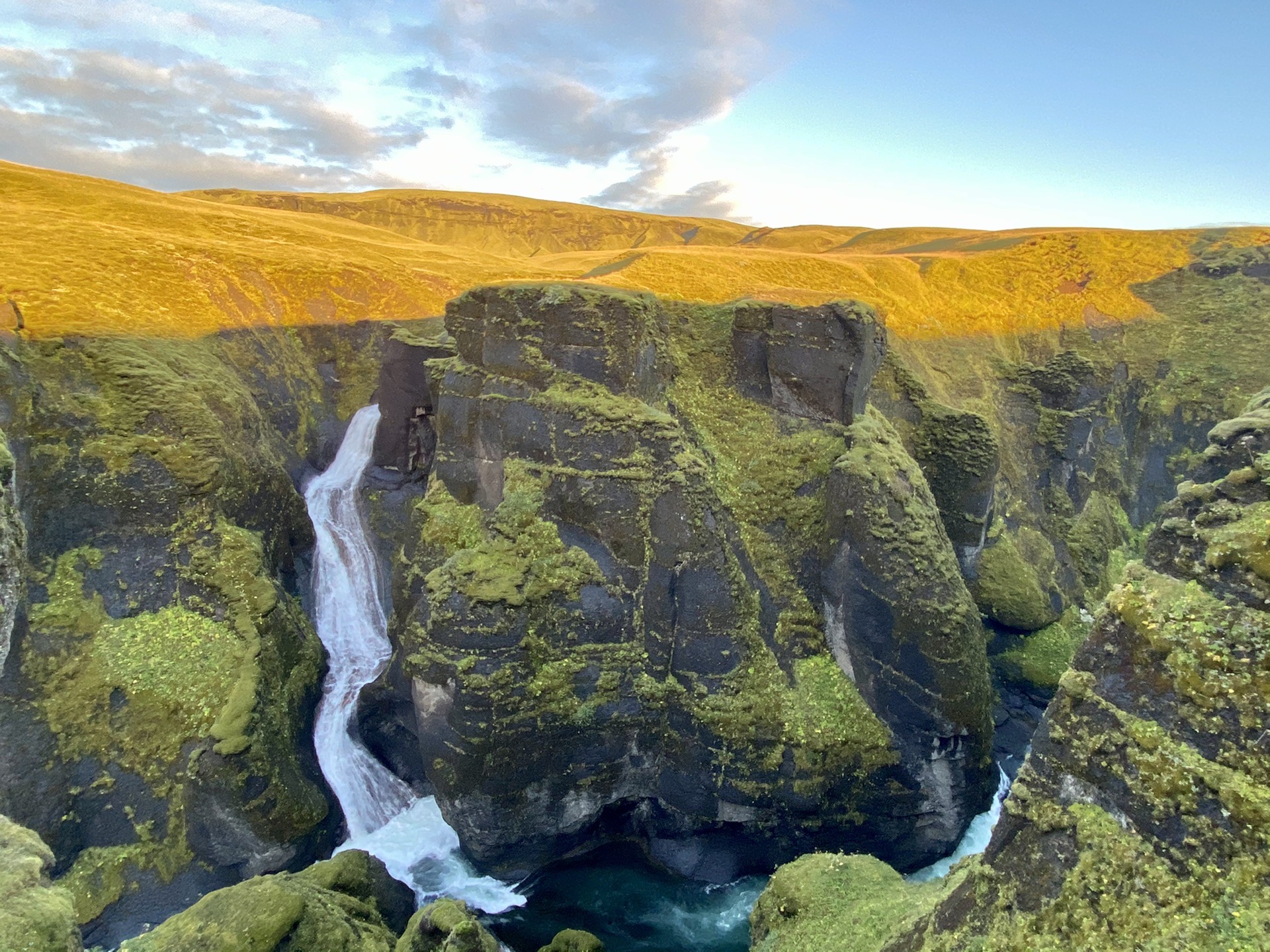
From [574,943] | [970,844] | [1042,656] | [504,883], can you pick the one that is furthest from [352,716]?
[1042,656]

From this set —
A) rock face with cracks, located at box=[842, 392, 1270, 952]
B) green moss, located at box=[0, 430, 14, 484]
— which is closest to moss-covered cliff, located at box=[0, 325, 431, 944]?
green moss, located at box=[0, 430, 14, 484]

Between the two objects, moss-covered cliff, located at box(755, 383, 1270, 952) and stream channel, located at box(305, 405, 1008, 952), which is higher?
moss-covered cliff, located at box(755, 383, 1270, 952)

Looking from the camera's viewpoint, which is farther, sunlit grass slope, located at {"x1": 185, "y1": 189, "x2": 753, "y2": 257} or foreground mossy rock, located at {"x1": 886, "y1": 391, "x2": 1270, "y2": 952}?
sunlit grass slope, located at {"x1": 185, "y1": 189, "x2": 753, "y2": 257}

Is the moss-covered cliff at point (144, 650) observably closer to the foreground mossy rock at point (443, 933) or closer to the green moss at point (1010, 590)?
the foreground mossy rock at point (443, 933)

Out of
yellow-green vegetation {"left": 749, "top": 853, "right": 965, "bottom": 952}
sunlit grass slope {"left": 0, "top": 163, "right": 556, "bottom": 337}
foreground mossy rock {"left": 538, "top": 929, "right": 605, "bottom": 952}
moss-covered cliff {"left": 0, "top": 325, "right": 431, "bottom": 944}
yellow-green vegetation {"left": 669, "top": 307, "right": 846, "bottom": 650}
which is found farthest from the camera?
sunlit grass slope {"left": 0, "top": 163, "right": 556, "bottom": 337}

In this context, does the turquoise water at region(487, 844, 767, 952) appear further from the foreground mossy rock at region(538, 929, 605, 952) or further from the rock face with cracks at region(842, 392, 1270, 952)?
the rock face with cracks at region(842, 392, 1270, 952)

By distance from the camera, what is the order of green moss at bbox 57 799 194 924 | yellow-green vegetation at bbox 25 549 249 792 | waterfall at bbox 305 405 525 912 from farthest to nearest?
waterfall at bbox 305 405 525 912, yellow-green vegetation at bbox 25 549 249 792, green moss at bbox 57 799 194 924

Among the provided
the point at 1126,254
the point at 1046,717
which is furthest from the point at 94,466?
the point at 1126,254
